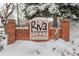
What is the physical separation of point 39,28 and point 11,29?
245 mm

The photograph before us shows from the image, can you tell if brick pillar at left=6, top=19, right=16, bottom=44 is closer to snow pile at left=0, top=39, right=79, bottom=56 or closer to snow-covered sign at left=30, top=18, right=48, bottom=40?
snow pile at left=0, top=39, right=79, bottom=56

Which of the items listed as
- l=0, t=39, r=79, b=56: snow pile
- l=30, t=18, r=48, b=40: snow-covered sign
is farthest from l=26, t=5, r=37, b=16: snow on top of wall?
l=0, t=39, r=79, b=56: snow pile

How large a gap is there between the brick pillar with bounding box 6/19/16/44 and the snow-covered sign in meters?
0.16

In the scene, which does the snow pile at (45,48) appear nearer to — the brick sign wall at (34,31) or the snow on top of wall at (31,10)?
the brick sign wall at (34,31)

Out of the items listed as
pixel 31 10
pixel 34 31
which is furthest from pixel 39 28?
pixel 31 10

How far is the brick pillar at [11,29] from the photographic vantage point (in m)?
6.36

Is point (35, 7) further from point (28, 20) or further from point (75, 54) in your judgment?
point (75, 54)

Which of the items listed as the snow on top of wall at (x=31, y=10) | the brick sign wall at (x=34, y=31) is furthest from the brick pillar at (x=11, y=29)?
the snow on top of wall at (x=31, y=10)

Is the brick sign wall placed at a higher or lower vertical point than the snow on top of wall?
lower

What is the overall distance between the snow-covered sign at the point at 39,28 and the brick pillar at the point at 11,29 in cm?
16

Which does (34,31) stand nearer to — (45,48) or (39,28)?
(39,28)

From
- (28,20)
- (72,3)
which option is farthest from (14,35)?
(72,3)

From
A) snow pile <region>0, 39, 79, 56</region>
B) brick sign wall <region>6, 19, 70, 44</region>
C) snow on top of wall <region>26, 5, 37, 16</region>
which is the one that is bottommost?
snow pile <region>0, 39, 79, 56</region>

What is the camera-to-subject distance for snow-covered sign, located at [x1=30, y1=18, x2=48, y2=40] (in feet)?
20.9
